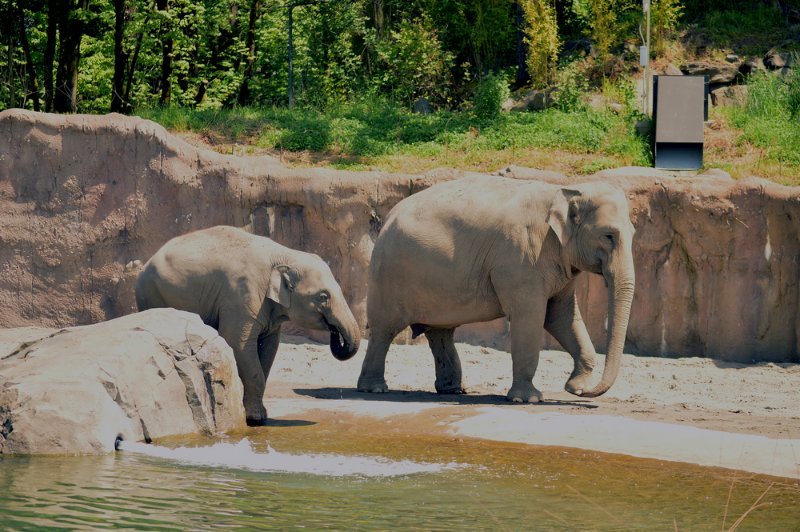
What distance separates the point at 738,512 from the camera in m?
9.09

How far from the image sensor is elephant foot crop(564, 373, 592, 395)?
1367cm

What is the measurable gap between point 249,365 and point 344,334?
97 centimetres

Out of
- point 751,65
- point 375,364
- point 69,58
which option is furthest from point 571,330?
point 69,58

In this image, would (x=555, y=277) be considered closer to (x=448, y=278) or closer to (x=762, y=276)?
(x=448, y=278)

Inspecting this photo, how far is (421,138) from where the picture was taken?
842 inches

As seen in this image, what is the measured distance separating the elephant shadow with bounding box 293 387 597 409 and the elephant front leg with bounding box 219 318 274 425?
135cm

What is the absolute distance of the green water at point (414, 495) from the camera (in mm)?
8484

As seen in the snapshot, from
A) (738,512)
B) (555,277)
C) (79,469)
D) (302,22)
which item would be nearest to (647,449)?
(738,512)

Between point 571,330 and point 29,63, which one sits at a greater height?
point 29,63

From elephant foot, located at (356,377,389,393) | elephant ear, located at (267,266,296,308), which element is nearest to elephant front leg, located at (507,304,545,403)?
elephant foot, located at (356,377,389,393)

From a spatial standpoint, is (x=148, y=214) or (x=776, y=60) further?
(x=776, y=60)

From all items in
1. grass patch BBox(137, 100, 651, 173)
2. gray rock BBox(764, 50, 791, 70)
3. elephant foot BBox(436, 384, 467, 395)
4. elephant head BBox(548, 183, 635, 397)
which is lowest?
elephant foot BBox(436, 384, 467, 395)

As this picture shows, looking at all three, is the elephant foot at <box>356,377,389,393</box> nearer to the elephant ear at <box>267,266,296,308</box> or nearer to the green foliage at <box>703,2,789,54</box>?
the elephant ear at <box>267,266,296,308</box>

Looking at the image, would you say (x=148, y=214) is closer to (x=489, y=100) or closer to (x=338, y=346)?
(x=338, y=346)
